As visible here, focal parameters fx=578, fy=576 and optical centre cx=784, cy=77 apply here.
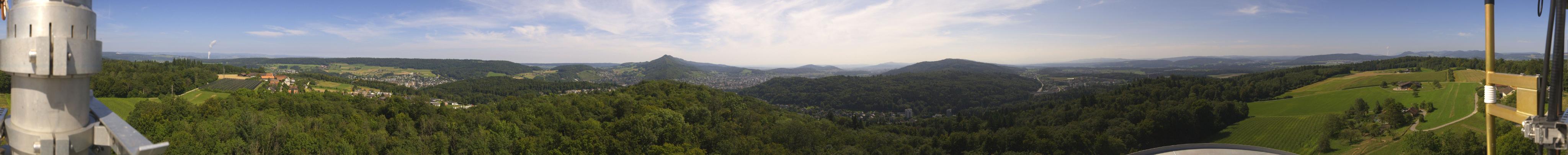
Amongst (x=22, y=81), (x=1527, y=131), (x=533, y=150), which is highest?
(x=22, y=81)

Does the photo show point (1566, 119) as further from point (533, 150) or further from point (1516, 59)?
point (1516, 59)

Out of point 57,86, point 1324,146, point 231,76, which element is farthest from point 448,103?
point 1324,146

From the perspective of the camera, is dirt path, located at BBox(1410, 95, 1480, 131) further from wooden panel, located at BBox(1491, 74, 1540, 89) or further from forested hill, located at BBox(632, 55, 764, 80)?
forested hill, located at BBox(632, 55, 764, 80)

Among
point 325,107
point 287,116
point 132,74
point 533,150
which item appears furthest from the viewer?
point 132,74

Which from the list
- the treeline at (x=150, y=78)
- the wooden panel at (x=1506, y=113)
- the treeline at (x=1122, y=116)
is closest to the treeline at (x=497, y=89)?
the treeline at (x=150, y=78)

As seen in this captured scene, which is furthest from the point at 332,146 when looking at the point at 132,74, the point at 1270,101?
the point at 1270,101

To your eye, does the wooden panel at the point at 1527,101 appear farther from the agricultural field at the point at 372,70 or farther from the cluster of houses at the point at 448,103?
the agricultural field at the point at 372,70

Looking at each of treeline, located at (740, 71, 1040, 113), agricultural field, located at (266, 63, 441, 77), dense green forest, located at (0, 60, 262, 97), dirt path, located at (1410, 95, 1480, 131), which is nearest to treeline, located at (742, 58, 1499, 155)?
treeline, located at (740, 71, 1040, 113)

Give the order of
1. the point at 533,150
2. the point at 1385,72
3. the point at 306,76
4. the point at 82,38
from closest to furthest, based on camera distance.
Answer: the point at 82,38 → the point at 533,150 → the point at 1385,72 → the point at 306,76

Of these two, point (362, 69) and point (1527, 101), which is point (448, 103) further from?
point (1527, 101)

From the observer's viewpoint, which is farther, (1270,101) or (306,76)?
(306,76)
